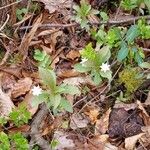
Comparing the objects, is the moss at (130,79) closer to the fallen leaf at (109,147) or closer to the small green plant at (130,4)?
the fallen leaf at (109,147)

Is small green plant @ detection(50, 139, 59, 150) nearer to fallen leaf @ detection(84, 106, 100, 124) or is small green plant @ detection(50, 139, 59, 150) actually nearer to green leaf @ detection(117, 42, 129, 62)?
fallen leaf @ detection(84, 106, 100, 124)

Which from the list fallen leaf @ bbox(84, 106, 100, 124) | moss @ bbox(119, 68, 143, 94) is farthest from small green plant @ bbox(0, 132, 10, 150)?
moss @ bbox(119, 68, 143, 94)

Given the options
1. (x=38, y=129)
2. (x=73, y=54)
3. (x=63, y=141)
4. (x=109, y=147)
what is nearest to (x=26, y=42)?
(x=73, y=54)

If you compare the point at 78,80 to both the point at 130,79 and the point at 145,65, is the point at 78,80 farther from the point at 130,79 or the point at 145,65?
the point at 145,65

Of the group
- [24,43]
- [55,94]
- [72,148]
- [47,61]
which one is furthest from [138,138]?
[24,43]

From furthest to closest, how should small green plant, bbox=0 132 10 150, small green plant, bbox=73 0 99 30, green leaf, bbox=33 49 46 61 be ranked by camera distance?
small green plant, bbox=73 0 99 30
green leaf, bbox=33 49 46 61
small green plant, bbox=0 132 10 150

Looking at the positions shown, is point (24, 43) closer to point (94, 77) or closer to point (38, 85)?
point (38, 85)
